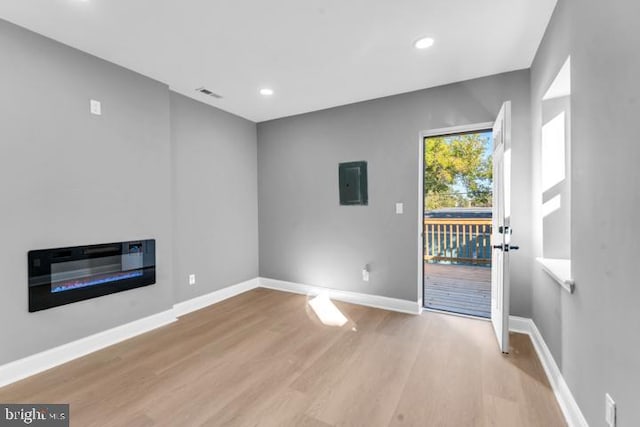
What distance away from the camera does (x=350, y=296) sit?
364cm

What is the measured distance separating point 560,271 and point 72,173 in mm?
3727

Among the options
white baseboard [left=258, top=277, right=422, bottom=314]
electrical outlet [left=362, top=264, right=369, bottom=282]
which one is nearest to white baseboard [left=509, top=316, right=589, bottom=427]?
white baseboard [left=258, top=277, right=422, bottom=314]

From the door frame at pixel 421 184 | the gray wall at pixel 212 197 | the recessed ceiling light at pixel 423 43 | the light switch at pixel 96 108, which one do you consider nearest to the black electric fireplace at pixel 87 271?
the gray wall at pixel 212 197

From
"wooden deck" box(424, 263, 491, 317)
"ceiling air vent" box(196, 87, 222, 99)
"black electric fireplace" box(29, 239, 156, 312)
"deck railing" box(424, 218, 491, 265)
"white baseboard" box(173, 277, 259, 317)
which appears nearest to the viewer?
"black electric fireplace" box(29, 239, 156, 312)

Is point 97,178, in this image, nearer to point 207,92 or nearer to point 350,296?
point 207,92

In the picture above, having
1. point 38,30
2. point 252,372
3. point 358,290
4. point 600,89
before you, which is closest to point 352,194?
point 358,290

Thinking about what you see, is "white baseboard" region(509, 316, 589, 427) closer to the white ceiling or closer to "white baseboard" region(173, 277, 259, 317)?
the white ceiling

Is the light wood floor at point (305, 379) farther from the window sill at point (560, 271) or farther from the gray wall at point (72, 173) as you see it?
the window sill at point (560, 271)

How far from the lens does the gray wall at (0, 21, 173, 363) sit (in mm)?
2018

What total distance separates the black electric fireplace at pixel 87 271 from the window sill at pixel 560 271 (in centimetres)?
340

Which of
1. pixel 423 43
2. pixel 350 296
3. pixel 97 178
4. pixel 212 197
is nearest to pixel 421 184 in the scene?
pixel 423 43

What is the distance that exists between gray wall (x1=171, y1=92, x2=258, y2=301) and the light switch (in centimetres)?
76

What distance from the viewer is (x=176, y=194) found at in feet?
10.7

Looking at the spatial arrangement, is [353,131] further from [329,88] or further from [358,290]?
[358,290]
